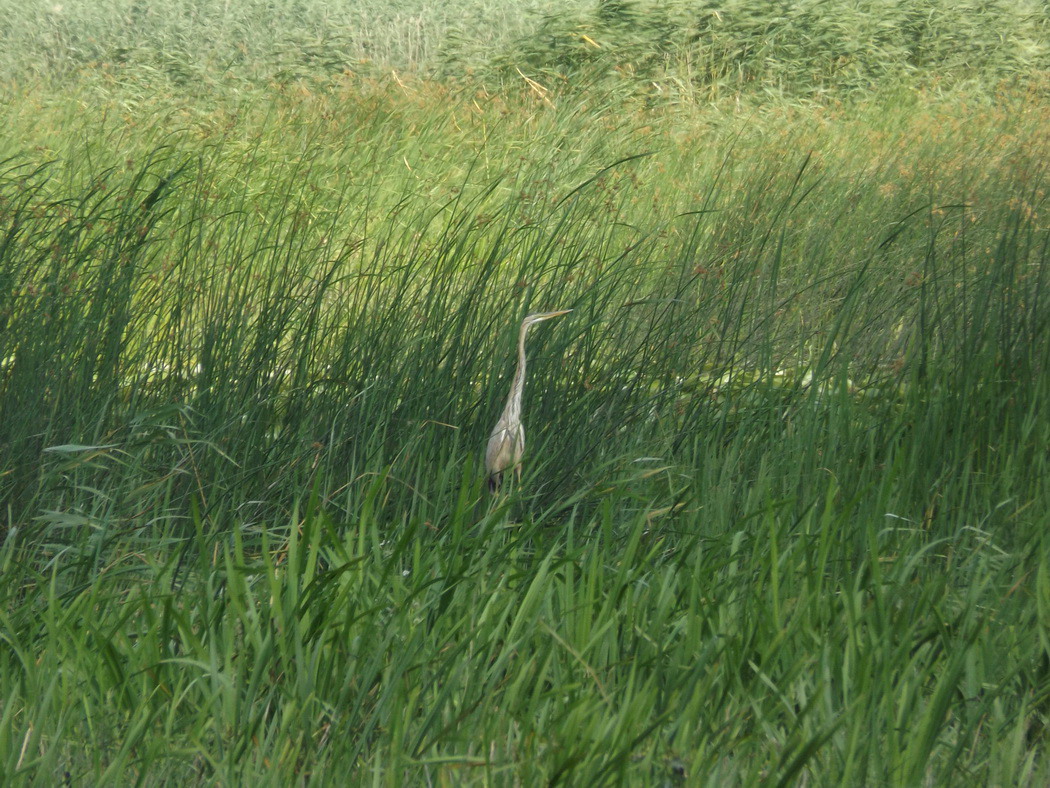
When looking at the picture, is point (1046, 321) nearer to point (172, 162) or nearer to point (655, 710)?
point (655, 710)

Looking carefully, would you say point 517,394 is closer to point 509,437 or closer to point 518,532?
point 509,437

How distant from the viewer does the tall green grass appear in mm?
1669

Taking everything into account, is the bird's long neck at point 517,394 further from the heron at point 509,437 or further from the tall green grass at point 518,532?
the tall green grass at point 518,532

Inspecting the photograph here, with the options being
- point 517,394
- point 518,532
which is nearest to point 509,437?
point 517,394

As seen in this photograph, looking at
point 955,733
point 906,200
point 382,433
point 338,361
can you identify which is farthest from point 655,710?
point 906,200

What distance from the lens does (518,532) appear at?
8.41ft

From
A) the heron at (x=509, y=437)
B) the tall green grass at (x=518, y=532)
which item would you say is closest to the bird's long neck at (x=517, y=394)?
the heron at (x=509, y=437)

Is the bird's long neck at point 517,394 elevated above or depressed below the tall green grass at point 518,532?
above

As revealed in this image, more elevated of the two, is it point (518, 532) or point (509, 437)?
point (509, 437)

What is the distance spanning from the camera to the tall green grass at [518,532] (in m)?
1.67

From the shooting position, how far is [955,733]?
181 centimetres

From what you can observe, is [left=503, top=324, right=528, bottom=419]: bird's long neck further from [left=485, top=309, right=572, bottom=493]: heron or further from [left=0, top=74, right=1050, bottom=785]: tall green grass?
[left=0, top=74, right=1050, bottom=785]: tall green grass

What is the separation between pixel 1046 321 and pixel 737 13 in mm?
8292

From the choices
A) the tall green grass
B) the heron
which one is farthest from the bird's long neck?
the tall green grass
